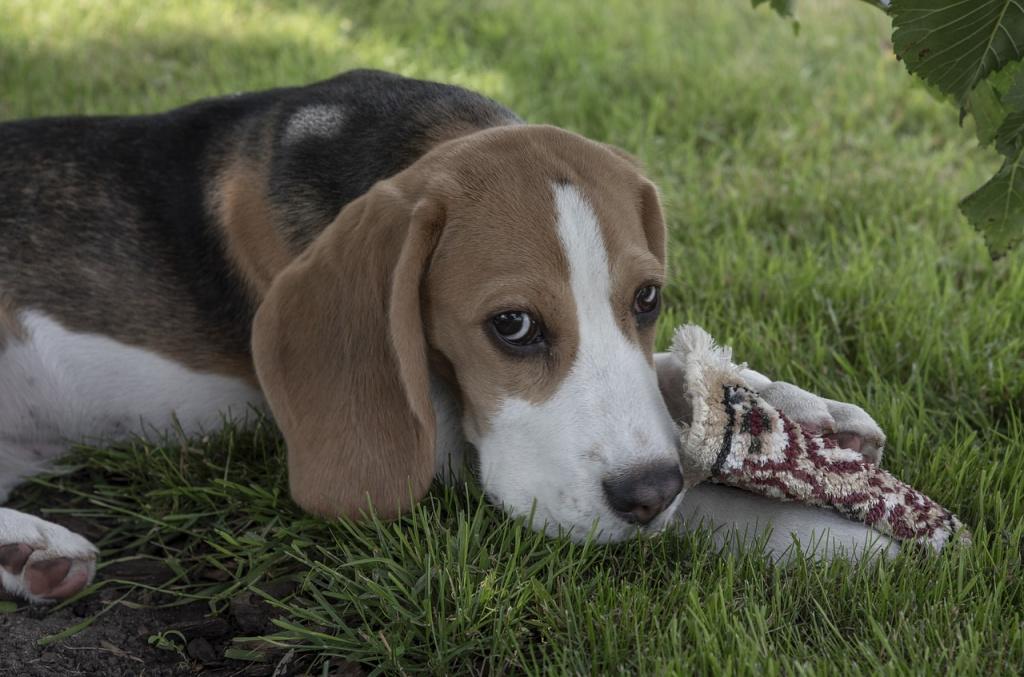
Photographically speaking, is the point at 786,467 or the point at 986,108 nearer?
the point at 786,467

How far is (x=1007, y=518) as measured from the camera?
10.8ft

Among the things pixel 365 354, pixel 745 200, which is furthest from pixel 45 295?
pixel 745 200

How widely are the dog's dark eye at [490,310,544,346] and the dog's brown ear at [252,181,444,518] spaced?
0.23m

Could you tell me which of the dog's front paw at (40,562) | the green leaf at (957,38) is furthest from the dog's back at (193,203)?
the green leaf at (957,38)

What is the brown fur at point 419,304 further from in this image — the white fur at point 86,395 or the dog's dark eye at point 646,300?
the white fur at point 86,395

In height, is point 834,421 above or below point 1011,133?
below

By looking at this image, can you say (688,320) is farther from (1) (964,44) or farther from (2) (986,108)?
(1) (964,44)

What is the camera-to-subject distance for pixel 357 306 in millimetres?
3148

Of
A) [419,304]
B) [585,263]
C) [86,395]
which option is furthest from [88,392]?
[585,263]

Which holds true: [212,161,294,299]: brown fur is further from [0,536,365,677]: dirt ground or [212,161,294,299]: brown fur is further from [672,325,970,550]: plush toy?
[672,325,970,550]: plush toy

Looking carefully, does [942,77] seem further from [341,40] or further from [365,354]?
[341,40]

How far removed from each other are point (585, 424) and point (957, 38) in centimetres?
135

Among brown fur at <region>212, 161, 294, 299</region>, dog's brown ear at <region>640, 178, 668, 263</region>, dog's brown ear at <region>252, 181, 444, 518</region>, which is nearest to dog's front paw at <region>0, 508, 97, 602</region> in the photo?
dog's brown ear at <region>252, 181, 444, 518</region>

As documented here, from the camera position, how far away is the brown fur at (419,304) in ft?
9.89
